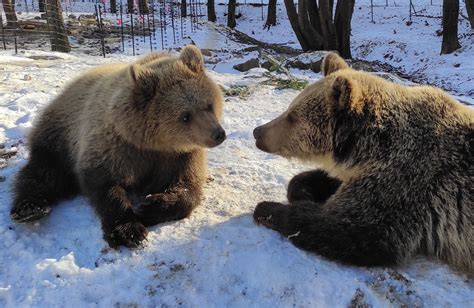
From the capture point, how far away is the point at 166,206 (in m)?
3.92

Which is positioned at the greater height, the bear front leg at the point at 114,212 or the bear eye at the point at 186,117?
the bear eye at the point at 186,117

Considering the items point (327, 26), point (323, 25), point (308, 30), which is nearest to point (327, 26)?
point (327, 26)

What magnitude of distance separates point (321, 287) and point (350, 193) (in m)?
0.74

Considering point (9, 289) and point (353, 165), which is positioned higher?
point (353, 165)

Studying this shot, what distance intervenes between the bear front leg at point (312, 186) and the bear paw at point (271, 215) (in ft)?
1.19

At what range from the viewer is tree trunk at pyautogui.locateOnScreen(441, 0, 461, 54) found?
1723cm

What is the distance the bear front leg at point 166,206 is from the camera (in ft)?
12.7

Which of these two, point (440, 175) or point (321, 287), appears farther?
point (440, 175)

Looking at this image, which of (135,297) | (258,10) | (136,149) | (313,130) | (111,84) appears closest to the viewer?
(135,297)

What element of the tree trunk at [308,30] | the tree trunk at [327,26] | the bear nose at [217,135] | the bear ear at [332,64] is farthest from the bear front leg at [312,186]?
the tree trunk at [308,30]

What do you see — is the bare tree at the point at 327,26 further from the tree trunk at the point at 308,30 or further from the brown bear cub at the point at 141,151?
the brown bear cub at the point at 141,151

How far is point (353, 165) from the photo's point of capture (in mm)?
3660

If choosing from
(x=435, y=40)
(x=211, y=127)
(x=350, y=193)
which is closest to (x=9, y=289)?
(x=211, y=127)

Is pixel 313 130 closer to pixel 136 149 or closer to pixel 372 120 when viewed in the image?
pixel 372 120
